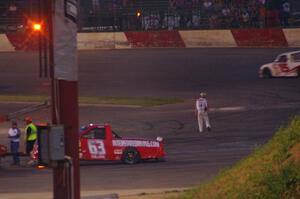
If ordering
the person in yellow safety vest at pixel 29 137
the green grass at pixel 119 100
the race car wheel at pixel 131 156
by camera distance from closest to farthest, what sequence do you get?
1. the race car wheel at pixel 131 156
2. the person in yellow safety vest at pixel 29 137
3. the green grass at pixel 119 100

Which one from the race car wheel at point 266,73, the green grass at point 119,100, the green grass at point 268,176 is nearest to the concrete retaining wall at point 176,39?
the race car wheel at point 266,73

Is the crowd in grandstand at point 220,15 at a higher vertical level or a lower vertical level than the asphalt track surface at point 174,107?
higher

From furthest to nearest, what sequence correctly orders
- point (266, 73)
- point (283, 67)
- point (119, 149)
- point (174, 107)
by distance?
1. point (266, 73)
2. point (283, 67)
3. point (174, 107)
4. point (119, 149)

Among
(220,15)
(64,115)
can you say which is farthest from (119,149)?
(220,15)

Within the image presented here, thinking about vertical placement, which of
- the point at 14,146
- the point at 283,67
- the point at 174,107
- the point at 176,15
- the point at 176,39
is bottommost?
the point at 174,107

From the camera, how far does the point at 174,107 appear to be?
122 ft

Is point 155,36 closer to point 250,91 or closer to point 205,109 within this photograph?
point 250,91

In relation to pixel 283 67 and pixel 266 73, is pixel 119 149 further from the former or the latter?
pixel 266 73

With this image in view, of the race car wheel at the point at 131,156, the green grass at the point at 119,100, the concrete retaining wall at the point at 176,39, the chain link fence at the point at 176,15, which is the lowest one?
the green grass at the point at 119,100

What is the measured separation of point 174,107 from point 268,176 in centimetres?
2774

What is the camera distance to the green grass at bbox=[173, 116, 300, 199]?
353 inches

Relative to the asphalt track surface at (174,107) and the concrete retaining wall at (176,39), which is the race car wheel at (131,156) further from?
the concrete retaining wall at (176,39)

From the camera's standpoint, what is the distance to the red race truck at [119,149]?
25016 millimetres

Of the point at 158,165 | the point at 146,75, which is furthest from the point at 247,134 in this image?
the point at 146,75
